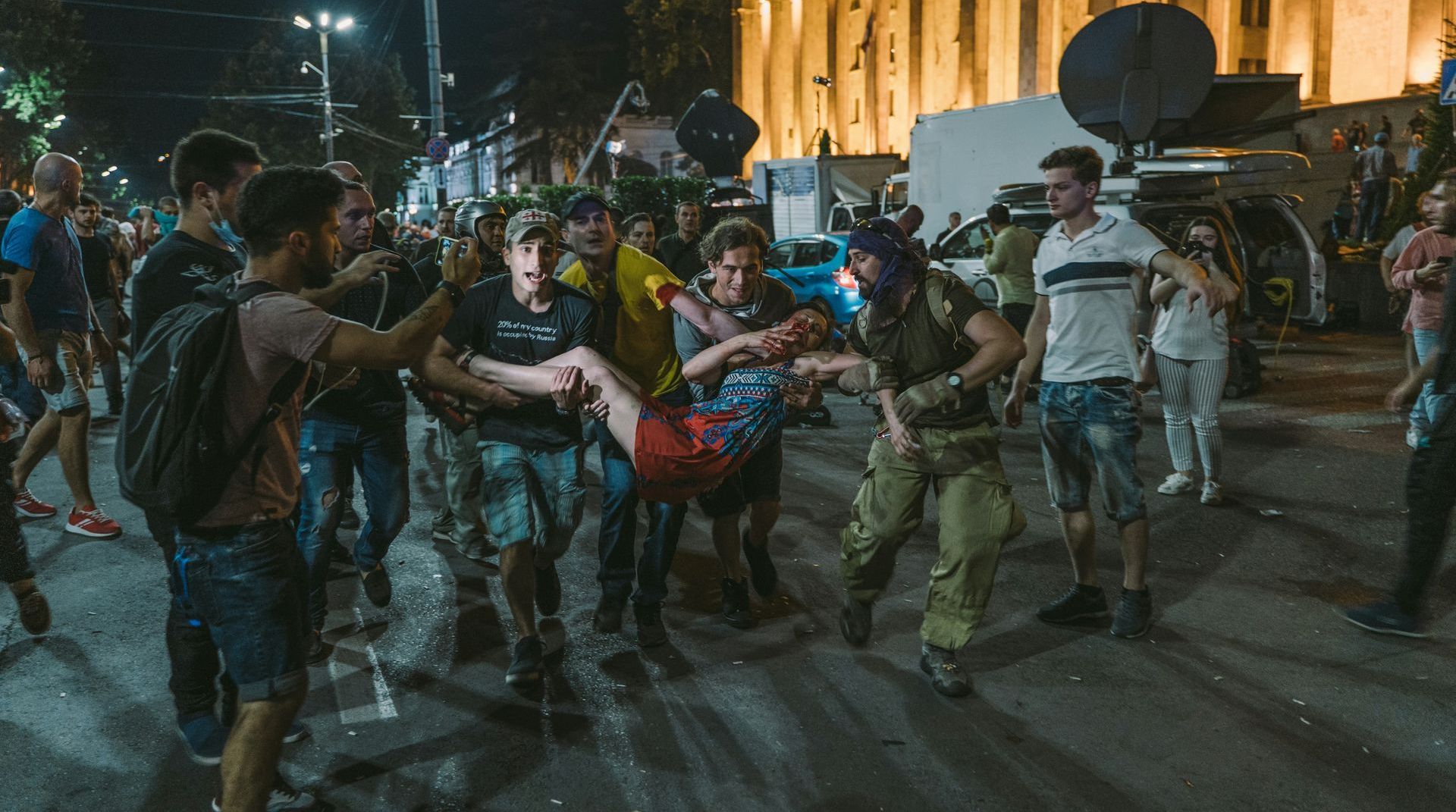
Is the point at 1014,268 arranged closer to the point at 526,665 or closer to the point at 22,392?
the point at 526,665

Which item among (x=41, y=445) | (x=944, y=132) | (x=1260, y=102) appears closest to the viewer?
(x=41, y=445)

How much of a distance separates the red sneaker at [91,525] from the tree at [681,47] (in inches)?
1698

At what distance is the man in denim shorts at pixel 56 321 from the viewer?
6.65m

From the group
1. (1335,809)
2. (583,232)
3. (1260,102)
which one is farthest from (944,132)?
(1335,809)

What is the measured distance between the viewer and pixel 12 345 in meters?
5.23

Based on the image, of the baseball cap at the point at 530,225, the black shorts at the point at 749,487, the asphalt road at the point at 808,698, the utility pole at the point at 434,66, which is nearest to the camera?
the asphalt road at the point at 808,698

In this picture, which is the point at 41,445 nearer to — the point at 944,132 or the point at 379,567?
the point at 379,567

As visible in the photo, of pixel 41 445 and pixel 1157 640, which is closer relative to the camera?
pixel 1157 640

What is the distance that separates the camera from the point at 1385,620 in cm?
495

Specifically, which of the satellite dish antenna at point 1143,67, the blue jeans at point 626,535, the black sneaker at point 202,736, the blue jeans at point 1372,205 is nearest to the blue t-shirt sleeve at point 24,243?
the blue jeans at point 626,535

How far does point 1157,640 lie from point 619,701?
2.42m

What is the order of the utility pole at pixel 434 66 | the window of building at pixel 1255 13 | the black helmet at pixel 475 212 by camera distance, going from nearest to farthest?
the black helmet at pixel 475 212 < the utility pole at pixel 434 66 < the window of building at pixel 1255 13

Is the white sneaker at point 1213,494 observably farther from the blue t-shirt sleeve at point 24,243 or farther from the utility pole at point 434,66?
the utility pole at point 434,66

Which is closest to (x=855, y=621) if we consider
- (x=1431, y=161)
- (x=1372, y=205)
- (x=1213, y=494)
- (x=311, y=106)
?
(x=1213, y=494)
